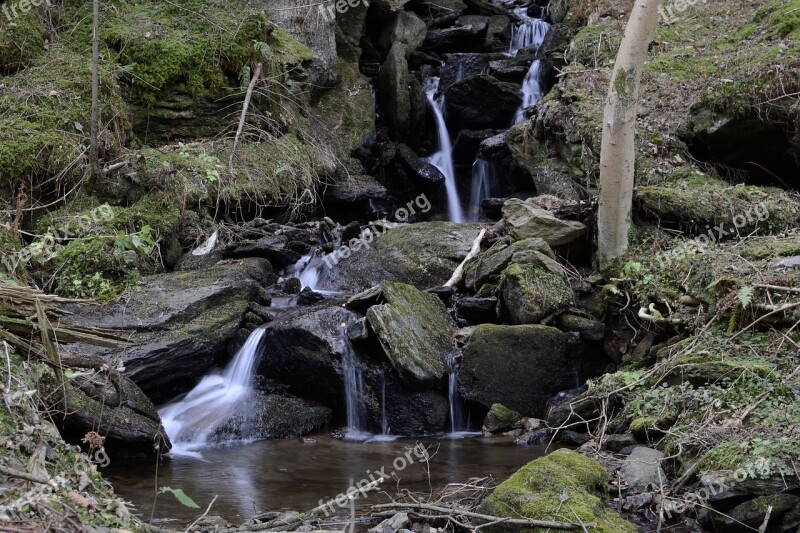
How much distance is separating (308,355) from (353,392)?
0.62 meters

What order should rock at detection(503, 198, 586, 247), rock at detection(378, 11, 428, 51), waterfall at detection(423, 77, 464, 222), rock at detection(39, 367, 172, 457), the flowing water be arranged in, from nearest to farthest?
the flowing water → rock at detection(39, 367, 172, 457) → rock at detection(503, 198, 586, 247) → waterfall at detection(423, 77, 464, 222) → rock at detection(378, 11, 428, 51)

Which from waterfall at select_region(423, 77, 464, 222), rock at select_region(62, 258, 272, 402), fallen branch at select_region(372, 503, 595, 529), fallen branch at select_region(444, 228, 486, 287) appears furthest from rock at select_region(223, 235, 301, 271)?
fallen branch at select_region(372, 503, 595, 529)

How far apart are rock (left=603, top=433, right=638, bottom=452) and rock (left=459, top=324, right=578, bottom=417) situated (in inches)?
56.0

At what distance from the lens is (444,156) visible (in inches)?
549

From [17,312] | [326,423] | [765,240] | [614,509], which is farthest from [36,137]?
[765,240]

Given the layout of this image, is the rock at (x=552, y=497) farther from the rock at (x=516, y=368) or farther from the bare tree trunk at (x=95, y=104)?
the bare tree trunk at (x=95, y=104)

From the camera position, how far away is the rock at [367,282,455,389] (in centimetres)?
721

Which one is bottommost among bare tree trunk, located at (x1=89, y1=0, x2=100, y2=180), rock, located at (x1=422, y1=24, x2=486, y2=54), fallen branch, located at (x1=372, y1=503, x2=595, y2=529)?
fallen branch, located at (x1=372, y1=503, x2=595, y2=529)

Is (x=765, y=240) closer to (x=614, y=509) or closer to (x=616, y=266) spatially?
(x=616, y=266)

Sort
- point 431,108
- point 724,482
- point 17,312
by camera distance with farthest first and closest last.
Answer: point 431,108, point 724,482, point 17,312

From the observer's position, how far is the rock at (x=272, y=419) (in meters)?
7.03

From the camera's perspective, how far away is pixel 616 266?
7.77 metres

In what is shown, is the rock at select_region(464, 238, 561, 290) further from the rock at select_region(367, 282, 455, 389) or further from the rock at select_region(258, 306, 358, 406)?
the rock at select_region(258, 306, 358, 406)

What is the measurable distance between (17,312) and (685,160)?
8.37m
